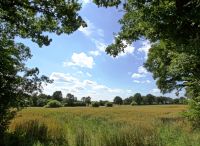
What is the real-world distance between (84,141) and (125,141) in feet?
5.84

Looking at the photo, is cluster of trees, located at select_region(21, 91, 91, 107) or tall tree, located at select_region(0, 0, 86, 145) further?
cluster of trees, located at select_region(21, 91, 91, 107)

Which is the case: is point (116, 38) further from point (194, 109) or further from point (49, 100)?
point (49, 100)

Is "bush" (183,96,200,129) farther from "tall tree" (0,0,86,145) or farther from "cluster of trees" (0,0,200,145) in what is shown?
"tall tree" (0,0,86,145)

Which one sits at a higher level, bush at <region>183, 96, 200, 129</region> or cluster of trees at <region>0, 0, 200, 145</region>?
cluster of trees at <region>0, 0, 200, 145</region>

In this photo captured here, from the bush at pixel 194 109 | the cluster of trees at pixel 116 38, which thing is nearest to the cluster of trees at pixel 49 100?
the cluster of trees at pixel 116 38

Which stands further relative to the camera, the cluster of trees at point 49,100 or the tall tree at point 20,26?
the cluster of trees at point 49,100

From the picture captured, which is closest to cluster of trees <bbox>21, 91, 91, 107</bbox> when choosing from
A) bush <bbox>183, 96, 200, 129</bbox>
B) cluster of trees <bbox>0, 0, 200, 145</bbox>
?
cluster of trees <bbox>0, 0, 200, 145</bbox>

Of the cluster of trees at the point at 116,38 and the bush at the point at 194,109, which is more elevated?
the cluster of trees at the point at 116,38

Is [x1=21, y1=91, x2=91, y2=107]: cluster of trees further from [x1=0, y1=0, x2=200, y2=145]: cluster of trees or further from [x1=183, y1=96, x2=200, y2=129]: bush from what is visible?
[x1=183, y1=96, x2=200, y2=129]: bush

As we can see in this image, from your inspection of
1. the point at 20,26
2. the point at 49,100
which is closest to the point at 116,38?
the point at 20,26

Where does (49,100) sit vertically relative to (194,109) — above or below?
above

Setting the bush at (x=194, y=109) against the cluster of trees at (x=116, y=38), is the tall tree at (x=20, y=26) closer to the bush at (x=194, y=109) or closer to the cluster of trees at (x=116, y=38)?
the cluster of trees at (x=116, y=38)

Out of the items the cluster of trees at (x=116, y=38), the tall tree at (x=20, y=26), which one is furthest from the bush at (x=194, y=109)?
the tall tree at (x=20, y=26)

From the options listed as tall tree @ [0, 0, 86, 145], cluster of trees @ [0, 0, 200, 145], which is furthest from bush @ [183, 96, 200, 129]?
tall tree @ [0, 0, 86, 145]
